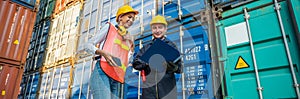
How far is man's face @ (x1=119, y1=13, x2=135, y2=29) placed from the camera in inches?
124

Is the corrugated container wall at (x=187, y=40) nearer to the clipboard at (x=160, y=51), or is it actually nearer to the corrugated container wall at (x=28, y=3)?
the clipboard at (x=160, y=51)

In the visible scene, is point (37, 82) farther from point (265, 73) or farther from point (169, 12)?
point (265, 73)

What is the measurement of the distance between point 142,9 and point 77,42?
2.78 metres

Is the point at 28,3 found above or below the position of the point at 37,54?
above

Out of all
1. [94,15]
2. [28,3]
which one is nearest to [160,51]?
[94,15]

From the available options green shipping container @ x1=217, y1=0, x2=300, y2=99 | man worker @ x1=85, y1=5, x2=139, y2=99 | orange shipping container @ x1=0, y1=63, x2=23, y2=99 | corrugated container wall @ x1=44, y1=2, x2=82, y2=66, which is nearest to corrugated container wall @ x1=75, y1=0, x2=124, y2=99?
corrugated container wall @ x1=44, y1=2, x2=82, y2=66

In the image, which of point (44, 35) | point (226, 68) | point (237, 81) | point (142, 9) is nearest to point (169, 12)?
point (142, 9)

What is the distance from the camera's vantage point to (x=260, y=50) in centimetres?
318

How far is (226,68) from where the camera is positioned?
3.45 metres

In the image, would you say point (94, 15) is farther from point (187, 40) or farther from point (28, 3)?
point (187, 40)

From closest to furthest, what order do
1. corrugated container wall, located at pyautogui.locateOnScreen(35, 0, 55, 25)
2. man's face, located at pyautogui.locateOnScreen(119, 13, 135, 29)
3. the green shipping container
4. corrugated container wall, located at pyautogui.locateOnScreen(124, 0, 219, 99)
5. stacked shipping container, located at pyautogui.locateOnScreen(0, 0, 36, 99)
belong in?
the green shipping container < man's face, located at pyautogui.locateOnScreen(119, 13, 135, 29) < corrugated container wall, located at pyautogui.locateOnScreen(124, 0, 219, 99) < stacked shipping container, located at pyautogui.locateOnScreen(0, 0, 36, 99) < corrugated container wall, located at pyautogui.locateOnScreen(35, 0, 55, 25)

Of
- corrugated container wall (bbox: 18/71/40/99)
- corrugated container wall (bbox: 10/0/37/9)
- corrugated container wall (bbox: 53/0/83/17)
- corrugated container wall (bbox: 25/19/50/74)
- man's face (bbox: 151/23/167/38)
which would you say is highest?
corrugated container wall (bbox: 53/0/83/17)

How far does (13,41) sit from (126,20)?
16.0 ft

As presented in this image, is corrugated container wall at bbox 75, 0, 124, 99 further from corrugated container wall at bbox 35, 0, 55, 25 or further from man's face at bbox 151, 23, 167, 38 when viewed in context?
corrugated container wall at bbox 35, 0, 55, 25
